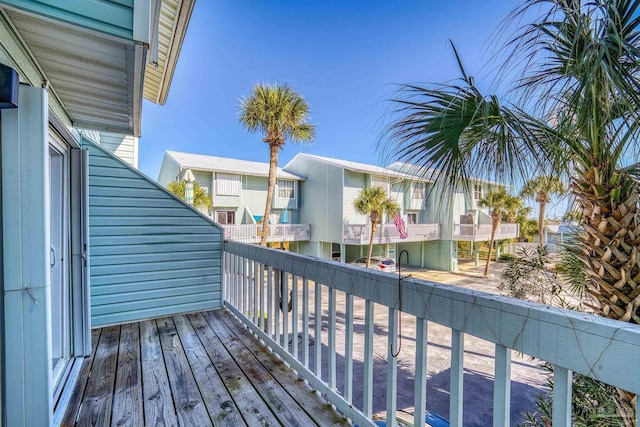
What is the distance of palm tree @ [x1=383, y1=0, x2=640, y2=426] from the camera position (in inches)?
Result: 54.8

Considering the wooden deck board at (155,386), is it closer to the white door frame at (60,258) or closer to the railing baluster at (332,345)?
the white door frame at (60,258)

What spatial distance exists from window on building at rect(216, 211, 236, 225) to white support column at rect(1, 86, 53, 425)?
13.0 meters

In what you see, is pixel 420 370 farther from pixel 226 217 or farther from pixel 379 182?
pixel 379 182

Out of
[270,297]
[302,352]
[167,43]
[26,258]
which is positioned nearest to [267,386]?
[302,352]

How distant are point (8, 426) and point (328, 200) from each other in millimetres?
13837

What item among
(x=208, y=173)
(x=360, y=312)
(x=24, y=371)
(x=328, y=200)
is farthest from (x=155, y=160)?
(x=24, y=371)

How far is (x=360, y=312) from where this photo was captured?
9.92 metres

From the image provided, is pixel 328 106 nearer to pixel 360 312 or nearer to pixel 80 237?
pixel 360 312

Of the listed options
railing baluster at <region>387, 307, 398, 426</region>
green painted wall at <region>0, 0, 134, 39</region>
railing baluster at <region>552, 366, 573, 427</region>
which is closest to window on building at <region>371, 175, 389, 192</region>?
railing baluster at <region>387, 307, 398, 426</region>

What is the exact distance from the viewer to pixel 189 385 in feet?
6.95

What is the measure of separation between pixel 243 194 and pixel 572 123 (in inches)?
550

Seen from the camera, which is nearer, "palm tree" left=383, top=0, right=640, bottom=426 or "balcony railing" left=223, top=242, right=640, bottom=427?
"balcony railing" left=223, top=242, right=640, bottom=427

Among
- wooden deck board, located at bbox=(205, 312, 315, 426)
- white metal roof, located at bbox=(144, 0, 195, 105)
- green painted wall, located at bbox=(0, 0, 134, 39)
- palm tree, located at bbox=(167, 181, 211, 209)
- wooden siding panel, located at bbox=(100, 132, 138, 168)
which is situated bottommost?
wooden deck board, located at bbox=(205, 312, 315, 426)

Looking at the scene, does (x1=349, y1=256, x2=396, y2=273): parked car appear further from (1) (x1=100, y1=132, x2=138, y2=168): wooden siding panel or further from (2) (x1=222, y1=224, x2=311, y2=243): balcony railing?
(1) (x1=100, y1=132, x2=138, y2=168): wooden siding panel
